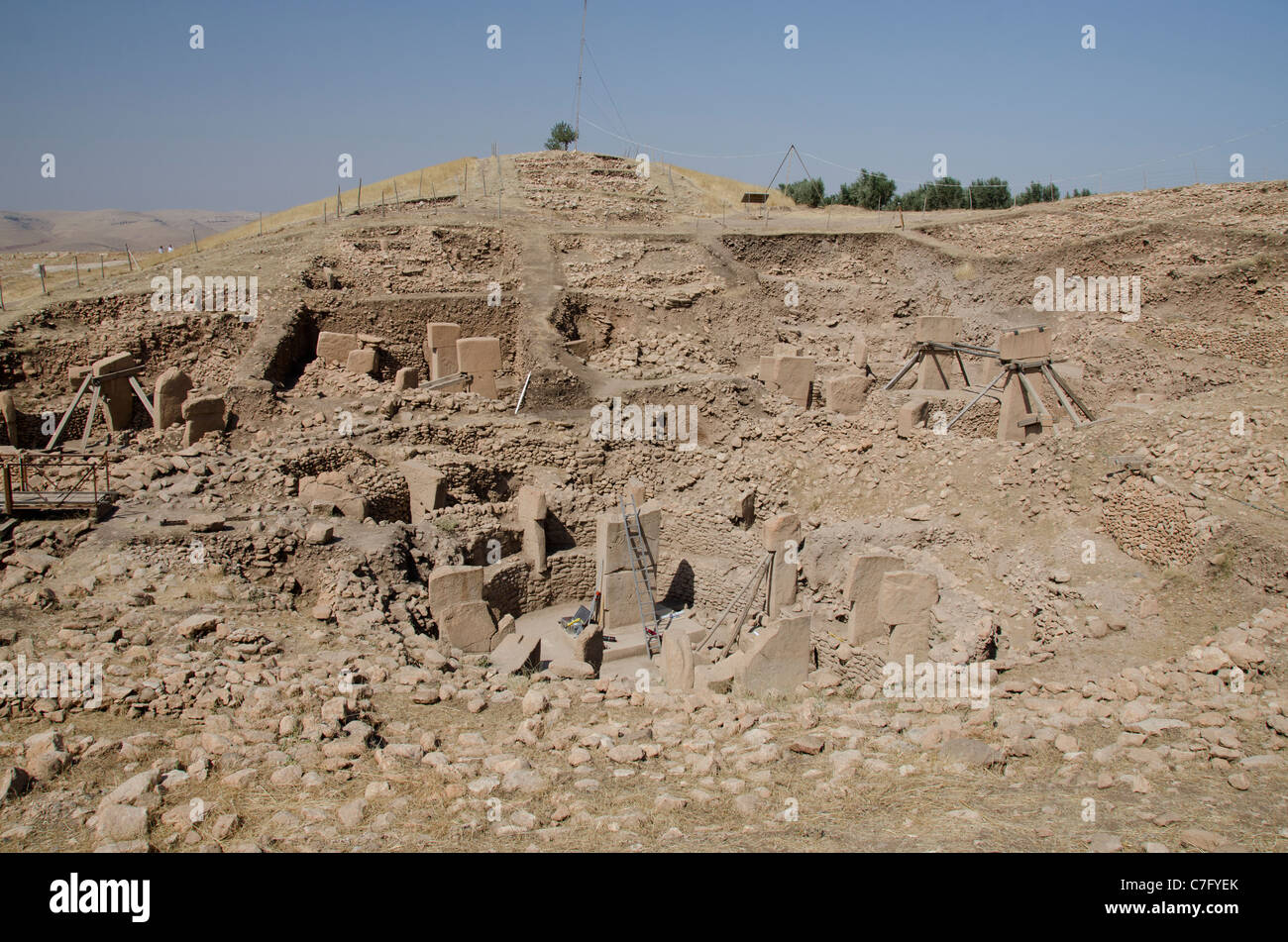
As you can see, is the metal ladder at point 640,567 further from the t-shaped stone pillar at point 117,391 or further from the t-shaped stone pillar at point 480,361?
the t-shaped stone pillar at point 117,391

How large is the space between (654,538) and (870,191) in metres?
31.1

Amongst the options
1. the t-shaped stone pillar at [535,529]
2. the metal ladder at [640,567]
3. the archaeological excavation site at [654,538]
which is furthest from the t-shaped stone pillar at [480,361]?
the metal ladder at [640,567]

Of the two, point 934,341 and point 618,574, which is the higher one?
point 934,341

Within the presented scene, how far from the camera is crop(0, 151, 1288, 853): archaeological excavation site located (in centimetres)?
659

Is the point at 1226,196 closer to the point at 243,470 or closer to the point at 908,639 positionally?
the point at 908,639

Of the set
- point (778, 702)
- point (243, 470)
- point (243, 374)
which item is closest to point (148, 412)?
point (243, 374)

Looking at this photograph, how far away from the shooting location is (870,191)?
39781 millimetres

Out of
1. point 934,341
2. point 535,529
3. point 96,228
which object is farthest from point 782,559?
point 96,228

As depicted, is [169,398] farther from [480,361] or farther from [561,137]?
[561,137]

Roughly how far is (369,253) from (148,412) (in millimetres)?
8518

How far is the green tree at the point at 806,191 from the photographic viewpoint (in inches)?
1647

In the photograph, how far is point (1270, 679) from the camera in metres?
7.95

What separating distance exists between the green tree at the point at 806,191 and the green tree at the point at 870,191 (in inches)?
61.0

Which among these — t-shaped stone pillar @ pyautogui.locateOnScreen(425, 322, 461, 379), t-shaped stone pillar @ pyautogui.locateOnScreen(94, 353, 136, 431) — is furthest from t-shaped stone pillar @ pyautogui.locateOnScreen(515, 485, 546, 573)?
t-shaped stone pillar @ pyautogui.locateOnScreen(94, 353, 136, 431)
